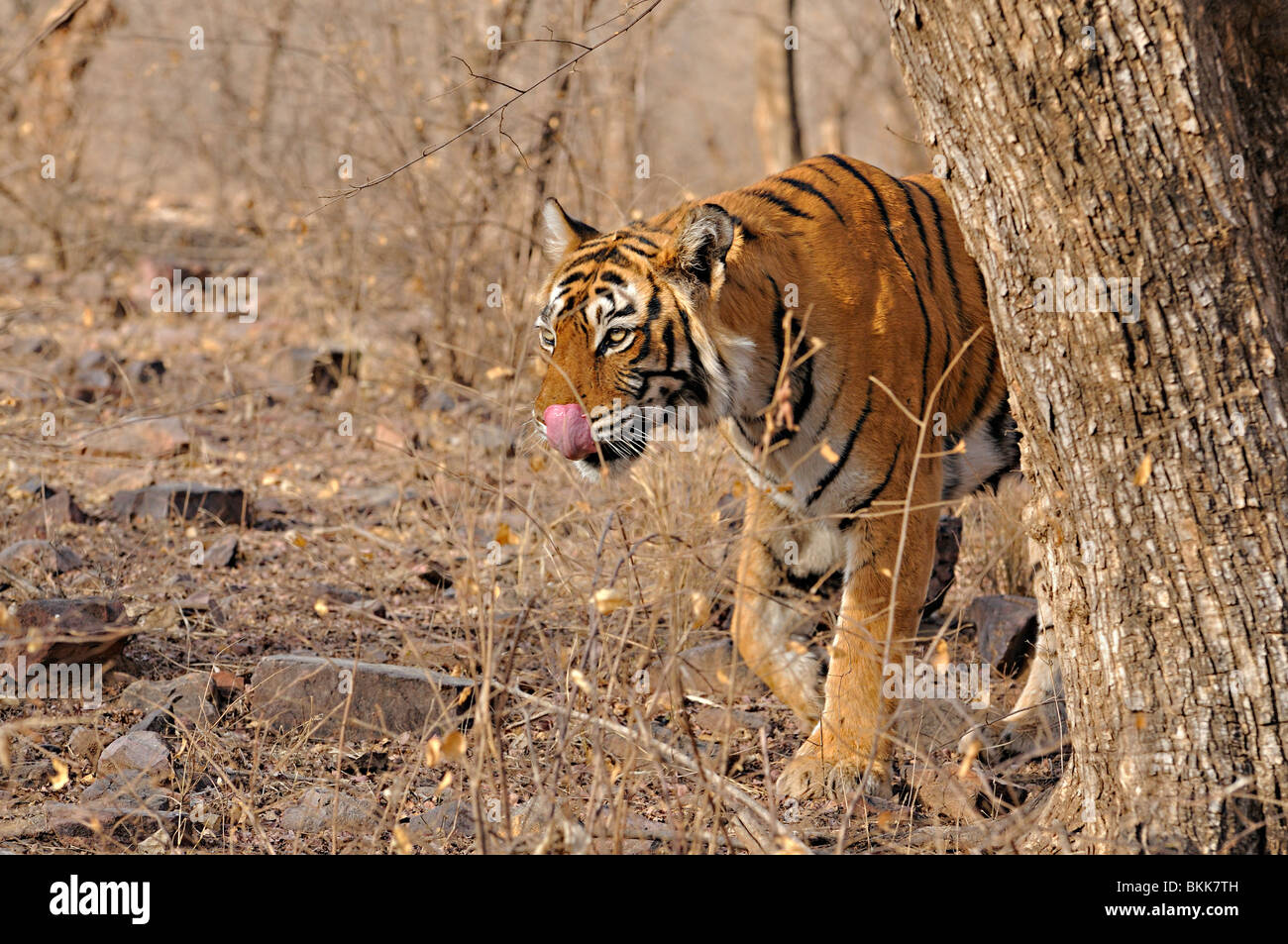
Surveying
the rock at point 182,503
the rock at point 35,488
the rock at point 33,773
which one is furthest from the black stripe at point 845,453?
the rock at point 35,488

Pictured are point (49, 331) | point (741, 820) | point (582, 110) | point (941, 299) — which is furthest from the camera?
point (49, 331)

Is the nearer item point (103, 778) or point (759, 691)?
point (103, 778)

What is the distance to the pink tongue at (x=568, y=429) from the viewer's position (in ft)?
11.1

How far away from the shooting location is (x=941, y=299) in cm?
374

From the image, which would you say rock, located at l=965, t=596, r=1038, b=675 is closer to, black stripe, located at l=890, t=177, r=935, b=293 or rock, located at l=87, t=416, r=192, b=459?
black stripe, located at l=890, t=177, r=935, b=293

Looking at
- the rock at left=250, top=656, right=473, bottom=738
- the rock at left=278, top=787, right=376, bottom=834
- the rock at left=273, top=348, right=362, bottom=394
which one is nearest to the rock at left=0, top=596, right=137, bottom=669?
the rock at left=250, top=656, right=473, bottom=738

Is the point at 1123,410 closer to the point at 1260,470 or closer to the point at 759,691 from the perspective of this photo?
the point at 1260,470

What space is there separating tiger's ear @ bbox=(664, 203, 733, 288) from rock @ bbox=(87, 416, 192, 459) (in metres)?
3.61

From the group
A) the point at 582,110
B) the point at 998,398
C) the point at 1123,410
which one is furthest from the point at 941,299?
the point at 582,110

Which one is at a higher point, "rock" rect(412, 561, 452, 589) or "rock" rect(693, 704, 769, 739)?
"rock" rect(412, 561, 452, 589)

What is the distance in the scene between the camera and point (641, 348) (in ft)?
11.4

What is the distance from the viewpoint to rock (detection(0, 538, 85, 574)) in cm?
449

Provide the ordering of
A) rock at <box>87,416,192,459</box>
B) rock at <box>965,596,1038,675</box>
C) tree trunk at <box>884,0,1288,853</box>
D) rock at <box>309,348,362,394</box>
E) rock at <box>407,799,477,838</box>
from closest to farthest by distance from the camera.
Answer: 1. tree trunk at <box>884,0,1288,853</box>
2. rock at <box>407,799,477,838</box>
3. rock at <box>965,596,1038,675</box>
4. rock at <box>87,416,192,459</box>
5. rock at <box>309,348,362,394</box>
